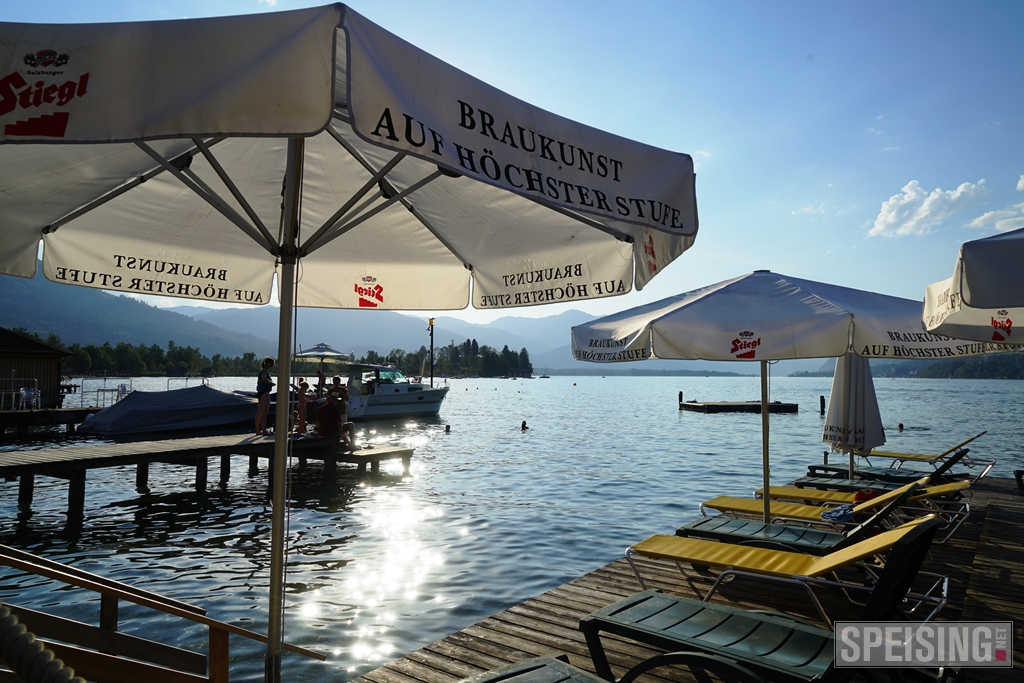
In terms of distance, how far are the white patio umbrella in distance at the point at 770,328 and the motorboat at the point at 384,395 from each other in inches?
1083

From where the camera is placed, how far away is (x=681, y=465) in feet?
59.9

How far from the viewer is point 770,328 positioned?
15.9 ft

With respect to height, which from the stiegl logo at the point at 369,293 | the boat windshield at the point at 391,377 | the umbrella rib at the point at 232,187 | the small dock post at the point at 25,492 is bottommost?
the small dock post at the point at 25,492

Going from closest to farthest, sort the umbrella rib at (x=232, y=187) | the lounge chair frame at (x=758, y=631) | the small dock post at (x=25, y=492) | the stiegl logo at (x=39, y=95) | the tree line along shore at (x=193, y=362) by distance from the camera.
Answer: the stiegl logo at (x=39, y=95)
the umbrella rib at (x=232, y=187)
the lounge chair frame at (x=758, y=631)
the small dock post at (x=25, y=492)
the tree line along shore at (x=193, y=362)

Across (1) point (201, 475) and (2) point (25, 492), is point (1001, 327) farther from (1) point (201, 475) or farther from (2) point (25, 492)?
(2) point (25, 492)

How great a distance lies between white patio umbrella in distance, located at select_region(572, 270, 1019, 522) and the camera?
482 cm

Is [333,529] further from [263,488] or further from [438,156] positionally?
[438,156]

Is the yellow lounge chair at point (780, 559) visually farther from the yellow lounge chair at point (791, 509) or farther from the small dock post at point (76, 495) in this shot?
the small dock post at point (76, 495)

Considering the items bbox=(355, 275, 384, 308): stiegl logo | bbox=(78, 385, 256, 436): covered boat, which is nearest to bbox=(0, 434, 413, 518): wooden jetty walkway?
bbox=(355, 275, 384, 308): stiegl logo

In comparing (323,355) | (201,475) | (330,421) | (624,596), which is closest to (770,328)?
(624,596)

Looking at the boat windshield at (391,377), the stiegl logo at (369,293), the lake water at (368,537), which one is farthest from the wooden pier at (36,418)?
the stiegl logo at (369,293)

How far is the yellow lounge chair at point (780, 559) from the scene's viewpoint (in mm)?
3922

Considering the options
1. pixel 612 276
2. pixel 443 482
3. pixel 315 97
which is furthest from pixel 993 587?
pixel 443 482

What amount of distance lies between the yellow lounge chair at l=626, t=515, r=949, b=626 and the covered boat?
24108 millimetres
